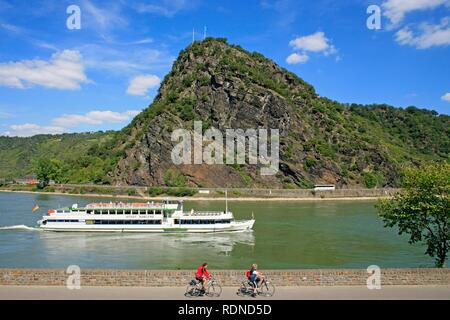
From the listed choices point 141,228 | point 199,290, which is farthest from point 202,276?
point 141,228

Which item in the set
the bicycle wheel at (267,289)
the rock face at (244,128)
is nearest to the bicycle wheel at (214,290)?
the bicycle wheel at (267,289)

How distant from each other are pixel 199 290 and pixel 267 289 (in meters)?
2.66

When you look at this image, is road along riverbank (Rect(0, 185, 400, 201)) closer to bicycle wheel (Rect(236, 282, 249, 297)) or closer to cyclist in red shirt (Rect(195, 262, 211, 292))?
bicycle wheel (Rect(236, 282, 249, 297))

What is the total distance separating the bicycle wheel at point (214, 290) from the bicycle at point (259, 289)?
78 cm

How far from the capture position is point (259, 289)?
56.7ft

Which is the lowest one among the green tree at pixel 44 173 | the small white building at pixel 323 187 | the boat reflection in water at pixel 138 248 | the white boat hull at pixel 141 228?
the boat reflection in water at pixel 138 248

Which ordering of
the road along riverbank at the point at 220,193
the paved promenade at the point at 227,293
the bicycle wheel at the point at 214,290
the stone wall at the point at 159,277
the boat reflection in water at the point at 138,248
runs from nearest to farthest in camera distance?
1. the paved promenade at the point at 227,293
2. the bicycle wheel at the point at 214,290
3. the stone wall at the point at 159,277
4. the boat reflection in water at the point at 138,248
5. the road along riverbank at the point at 220,193

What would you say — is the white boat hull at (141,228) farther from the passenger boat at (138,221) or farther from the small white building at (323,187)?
the small white building at (323,187)

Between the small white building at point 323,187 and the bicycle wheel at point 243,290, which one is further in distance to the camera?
the small white building at point 323,187

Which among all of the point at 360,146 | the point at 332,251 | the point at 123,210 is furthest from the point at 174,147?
the point at 332,251

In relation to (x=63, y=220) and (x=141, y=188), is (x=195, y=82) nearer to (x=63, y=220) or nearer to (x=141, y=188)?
(x=141, y=188)

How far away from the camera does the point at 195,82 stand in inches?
6112

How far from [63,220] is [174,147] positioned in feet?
240

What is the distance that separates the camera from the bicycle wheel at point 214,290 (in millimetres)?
17141
